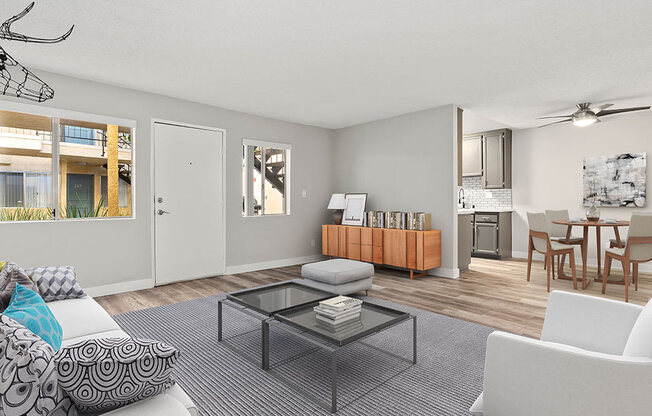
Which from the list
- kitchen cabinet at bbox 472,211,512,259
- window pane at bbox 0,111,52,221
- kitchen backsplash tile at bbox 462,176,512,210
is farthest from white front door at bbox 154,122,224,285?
kitchen backsplash tile at bbox 462,176,512,210

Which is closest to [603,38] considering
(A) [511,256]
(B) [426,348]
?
(B) [426,348]

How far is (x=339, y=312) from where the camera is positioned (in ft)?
7.48

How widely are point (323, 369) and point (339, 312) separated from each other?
43 centimetres

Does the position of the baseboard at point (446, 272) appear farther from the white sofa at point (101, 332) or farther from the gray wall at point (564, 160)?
the white sofa at point (101, 332)

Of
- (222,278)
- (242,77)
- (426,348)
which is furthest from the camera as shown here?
(222,278)

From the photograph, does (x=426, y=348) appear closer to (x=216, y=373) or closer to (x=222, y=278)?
(x=216, y=373)

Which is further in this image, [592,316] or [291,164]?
[291,164]

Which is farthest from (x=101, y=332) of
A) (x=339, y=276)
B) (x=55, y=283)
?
(x=339, y=276)

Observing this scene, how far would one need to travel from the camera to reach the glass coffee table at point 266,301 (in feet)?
7.75

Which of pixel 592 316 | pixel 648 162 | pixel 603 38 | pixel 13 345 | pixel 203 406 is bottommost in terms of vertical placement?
pixel 203 406

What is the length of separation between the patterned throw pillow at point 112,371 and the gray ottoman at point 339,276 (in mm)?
2562

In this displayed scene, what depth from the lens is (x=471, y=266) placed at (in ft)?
19.5

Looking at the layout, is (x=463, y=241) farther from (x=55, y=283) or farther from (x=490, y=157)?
(x=55, y=283)

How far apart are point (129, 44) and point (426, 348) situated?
363cm
